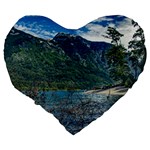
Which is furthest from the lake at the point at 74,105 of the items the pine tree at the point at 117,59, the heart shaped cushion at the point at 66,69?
the pine tree at the point at 117,59

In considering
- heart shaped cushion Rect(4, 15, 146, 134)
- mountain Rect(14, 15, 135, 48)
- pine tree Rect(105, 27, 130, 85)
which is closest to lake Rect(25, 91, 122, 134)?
heart shaped cushion Rect(4, 15, 146, 134)

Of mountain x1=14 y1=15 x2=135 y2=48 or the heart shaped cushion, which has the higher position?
mountain x1=14 y1=15 x2=135 y2=48

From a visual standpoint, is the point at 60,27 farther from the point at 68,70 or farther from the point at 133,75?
the point at 133,75

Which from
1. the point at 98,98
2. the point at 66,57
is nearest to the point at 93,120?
the point at 98,98

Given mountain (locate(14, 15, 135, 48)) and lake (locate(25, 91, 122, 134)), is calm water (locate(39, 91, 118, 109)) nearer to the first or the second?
lake (locate(25, 91, 122, 134))

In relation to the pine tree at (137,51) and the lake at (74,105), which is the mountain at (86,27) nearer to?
the pine tree at (137,51)

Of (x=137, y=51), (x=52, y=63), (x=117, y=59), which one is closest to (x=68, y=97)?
(x=52, y=63)

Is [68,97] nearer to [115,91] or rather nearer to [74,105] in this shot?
[74,105]
